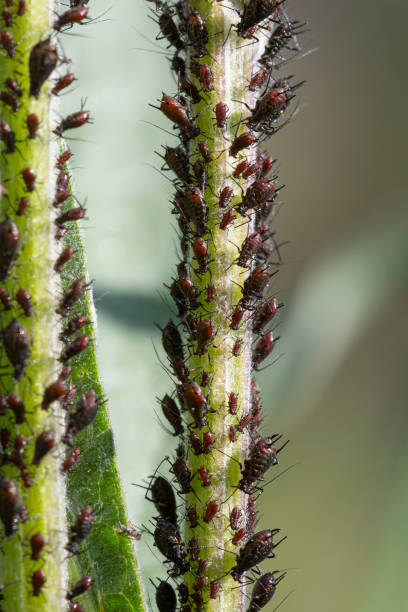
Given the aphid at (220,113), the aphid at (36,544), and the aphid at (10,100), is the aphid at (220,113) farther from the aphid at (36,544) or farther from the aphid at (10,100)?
the aphid at (36,544)

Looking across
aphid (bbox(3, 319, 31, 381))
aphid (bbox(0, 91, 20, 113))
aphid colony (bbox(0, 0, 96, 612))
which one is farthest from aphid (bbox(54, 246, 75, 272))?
aphid (bbox(0, 91, 20, 113))

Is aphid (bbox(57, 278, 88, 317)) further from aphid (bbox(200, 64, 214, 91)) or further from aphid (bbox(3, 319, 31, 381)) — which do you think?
aphid (bbox(200, 64, 214, 91))

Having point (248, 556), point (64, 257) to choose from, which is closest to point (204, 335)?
point (64, 257)

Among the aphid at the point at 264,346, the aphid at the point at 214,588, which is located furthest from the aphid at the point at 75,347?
the aphid at the point at 264,346

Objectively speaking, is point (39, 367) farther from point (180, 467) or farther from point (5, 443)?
point (180, 467)

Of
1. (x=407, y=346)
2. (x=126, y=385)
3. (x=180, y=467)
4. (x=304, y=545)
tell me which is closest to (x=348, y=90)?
(x=407, y=346)

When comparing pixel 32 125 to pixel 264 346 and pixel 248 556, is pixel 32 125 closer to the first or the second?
pixel 248 556
